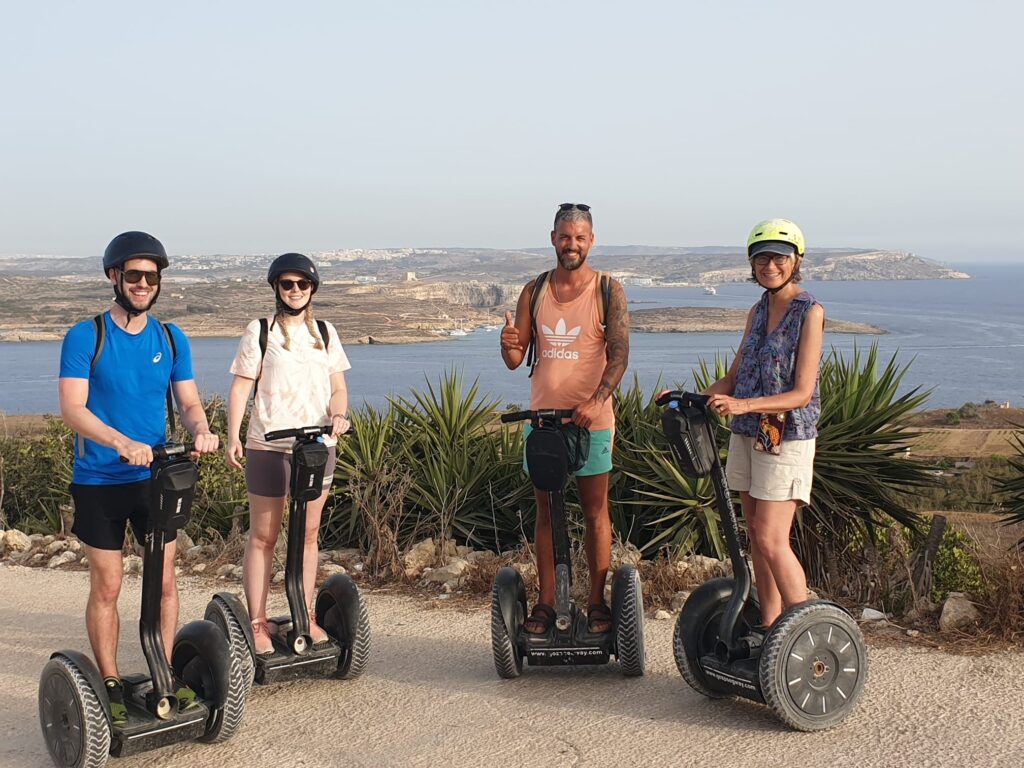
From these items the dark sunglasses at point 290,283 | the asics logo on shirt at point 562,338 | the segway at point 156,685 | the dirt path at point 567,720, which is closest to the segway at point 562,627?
the dirt path at point 567,720

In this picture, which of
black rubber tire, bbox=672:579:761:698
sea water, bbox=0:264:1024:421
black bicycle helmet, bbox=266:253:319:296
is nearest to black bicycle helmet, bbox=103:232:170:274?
black bicycle helmet, bbox=266:253:319:296

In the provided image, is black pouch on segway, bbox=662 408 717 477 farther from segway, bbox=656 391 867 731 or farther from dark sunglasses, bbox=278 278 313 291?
dark sunglasses, bbox=278 278 313 291

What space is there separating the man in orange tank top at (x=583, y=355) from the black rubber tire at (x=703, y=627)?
1.71ft

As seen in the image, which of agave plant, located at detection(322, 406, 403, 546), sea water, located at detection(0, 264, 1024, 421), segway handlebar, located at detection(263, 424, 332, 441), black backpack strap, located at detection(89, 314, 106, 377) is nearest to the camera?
black backpack strap, located at detection(89, 314, 106, 377)

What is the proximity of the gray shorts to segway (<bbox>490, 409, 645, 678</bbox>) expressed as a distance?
0.95 meters

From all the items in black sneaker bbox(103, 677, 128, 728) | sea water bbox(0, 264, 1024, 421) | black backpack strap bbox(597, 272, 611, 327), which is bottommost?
sea water bbox(0, 264, 1024, 421)

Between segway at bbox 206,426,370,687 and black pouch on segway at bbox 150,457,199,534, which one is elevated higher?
black pouch on segway at bbox 150,457,199,534

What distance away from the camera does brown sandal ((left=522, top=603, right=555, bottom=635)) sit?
4.75 m

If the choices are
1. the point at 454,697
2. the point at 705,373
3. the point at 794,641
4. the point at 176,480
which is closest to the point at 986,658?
the point at 794,641

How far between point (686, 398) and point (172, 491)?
6.42ft

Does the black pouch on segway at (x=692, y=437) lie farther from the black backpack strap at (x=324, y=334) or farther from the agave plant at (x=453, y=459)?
the agave plant at (x=453, y=459)

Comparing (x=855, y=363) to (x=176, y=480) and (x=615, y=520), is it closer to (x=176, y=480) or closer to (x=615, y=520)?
(x=615, y=520)

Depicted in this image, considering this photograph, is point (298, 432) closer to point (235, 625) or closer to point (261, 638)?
point (235, 625)

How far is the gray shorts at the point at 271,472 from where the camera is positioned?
4434 millimetres
